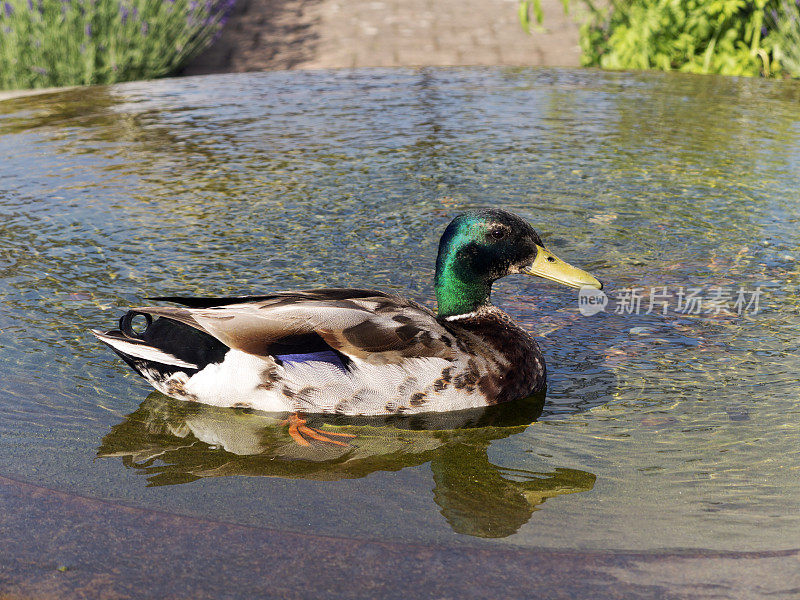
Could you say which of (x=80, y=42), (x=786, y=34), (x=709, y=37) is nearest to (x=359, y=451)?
(x=786, y=34)

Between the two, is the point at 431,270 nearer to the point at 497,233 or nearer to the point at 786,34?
the point at 497,233

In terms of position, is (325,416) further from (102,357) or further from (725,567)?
(725,567)

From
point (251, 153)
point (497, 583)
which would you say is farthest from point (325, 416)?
point (251, 153)

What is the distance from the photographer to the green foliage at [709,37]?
9602 mm

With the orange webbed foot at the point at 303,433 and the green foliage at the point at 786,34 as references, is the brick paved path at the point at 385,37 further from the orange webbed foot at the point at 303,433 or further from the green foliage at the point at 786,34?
the orange webbed foot at the point at 303,433

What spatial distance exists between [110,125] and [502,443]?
5.74 metres

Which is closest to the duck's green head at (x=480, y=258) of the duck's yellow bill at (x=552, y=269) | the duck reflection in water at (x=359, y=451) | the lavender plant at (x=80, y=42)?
the duck's yellow bill at (x=552, y=269)

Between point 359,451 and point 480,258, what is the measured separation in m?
0.97

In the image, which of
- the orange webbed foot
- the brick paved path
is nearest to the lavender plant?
the brick paved path

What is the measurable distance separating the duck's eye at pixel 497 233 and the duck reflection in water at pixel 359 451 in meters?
A: 0.64

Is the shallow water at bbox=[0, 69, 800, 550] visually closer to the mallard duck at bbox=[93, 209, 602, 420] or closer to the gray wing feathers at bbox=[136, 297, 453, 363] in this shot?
the mallard duck at bbox=[93, 209, 602, 420]

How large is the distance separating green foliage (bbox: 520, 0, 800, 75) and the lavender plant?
3.90m

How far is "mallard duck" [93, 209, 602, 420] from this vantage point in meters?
3.54

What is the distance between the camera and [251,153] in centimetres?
730
